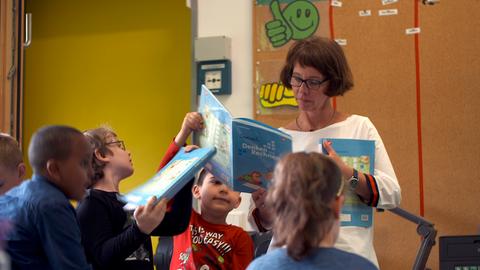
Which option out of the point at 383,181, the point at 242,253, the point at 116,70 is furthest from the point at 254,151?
the point at 116,70

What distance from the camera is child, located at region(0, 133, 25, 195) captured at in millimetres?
2842

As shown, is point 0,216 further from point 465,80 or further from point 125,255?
point 465,80

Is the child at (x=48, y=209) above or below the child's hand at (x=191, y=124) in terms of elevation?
below

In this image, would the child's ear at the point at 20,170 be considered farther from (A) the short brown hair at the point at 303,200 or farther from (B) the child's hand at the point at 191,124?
(A) the short brown hair at the point at 303,200

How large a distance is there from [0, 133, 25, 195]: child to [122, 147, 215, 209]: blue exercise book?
83 cm

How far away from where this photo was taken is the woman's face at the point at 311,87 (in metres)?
2.43

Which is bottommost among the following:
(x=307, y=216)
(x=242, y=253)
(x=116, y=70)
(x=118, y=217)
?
(x=242, y=253)

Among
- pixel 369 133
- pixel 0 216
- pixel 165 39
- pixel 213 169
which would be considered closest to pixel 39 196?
pixel 0 216

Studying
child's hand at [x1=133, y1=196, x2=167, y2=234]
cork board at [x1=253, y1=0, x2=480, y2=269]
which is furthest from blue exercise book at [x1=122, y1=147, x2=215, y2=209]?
cork board at [x1=253, y1=0, x2=480, y2=269]

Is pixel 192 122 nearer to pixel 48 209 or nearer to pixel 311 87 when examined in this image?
pixel 311 87

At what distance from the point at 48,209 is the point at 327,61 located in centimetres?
108

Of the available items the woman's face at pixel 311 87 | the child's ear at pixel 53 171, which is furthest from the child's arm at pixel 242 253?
the child's ear at pixel 53 171

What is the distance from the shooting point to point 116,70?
568cm

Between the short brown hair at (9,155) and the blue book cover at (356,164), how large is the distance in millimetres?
1342
